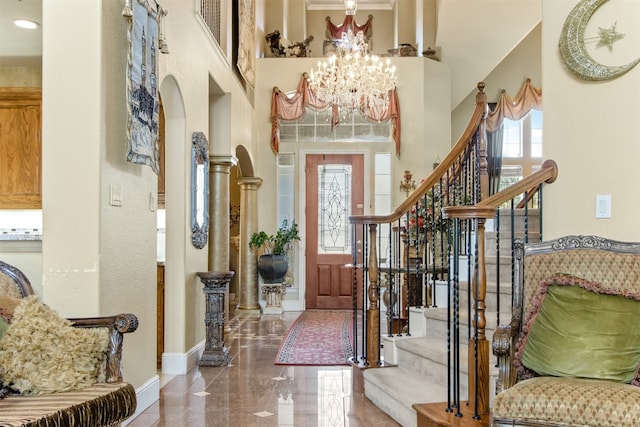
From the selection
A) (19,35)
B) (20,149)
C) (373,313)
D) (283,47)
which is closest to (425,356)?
(373,313)

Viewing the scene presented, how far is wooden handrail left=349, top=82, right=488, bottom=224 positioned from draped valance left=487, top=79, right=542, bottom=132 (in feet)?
18.1

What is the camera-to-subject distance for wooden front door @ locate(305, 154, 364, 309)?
8.82 metres

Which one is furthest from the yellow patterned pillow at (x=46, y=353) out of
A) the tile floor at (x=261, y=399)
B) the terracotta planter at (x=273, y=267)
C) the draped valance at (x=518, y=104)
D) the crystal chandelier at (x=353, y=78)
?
the draped valance at (x=518, y=104)

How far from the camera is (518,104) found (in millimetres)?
9438

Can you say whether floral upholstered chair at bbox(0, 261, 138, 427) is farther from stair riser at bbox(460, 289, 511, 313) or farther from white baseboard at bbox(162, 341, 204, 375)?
stair riser at bbox(460, 289, 511, 313)

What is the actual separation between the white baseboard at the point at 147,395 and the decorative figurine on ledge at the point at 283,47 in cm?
639

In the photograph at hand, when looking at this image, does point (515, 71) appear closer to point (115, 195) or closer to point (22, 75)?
point (22, 75)

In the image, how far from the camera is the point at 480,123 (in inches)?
175

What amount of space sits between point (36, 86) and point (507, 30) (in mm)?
6460

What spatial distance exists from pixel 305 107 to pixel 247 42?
5.29 ft

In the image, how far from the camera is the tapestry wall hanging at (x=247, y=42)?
23.0 feet

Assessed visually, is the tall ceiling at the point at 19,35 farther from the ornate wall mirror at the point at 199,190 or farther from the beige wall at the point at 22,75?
the ornate wall mirror at the point at 199,190

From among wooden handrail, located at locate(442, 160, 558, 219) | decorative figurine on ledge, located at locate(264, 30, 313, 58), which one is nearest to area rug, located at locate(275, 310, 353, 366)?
wooden handrail, located at locate(442, 160, 558, 219)

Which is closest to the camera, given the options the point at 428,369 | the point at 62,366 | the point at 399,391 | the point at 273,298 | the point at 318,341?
the point at 62,366
